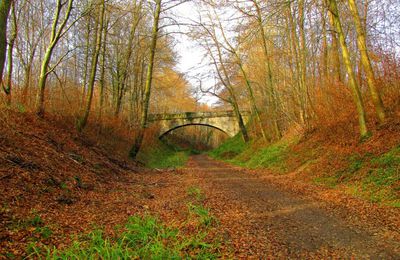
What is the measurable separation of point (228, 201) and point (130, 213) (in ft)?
7.08

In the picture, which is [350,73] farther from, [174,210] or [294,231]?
[174,210]

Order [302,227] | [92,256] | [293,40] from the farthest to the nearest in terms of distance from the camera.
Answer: [293,40]
[302,227]
[92,256]

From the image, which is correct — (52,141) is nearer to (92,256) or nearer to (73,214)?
(73,214)

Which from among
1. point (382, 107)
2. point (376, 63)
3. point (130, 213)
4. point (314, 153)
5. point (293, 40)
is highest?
point (293, 40)

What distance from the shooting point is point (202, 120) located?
36656mm

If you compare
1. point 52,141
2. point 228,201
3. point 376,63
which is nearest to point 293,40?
point 376,63

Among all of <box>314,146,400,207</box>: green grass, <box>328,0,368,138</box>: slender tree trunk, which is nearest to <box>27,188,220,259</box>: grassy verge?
<box>314,146,400,207</box>: green grass

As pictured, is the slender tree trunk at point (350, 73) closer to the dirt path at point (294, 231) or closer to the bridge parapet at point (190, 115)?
the dirt path at point (294, 231)

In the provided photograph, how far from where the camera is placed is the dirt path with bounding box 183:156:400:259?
11.1 feet

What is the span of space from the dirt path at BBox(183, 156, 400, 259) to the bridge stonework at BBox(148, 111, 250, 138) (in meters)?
28.8

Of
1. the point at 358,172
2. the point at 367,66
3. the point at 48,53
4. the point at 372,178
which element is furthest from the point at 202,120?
the point at 372,178

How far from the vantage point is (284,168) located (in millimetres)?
11398

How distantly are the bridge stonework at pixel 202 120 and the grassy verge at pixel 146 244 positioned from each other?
30.3m

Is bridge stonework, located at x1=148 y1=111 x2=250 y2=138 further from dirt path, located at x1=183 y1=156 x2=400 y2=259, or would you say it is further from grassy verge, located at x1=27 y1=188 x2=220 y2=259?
grassy verge, located at x1=27 y1=188 x2=220 y2=259
